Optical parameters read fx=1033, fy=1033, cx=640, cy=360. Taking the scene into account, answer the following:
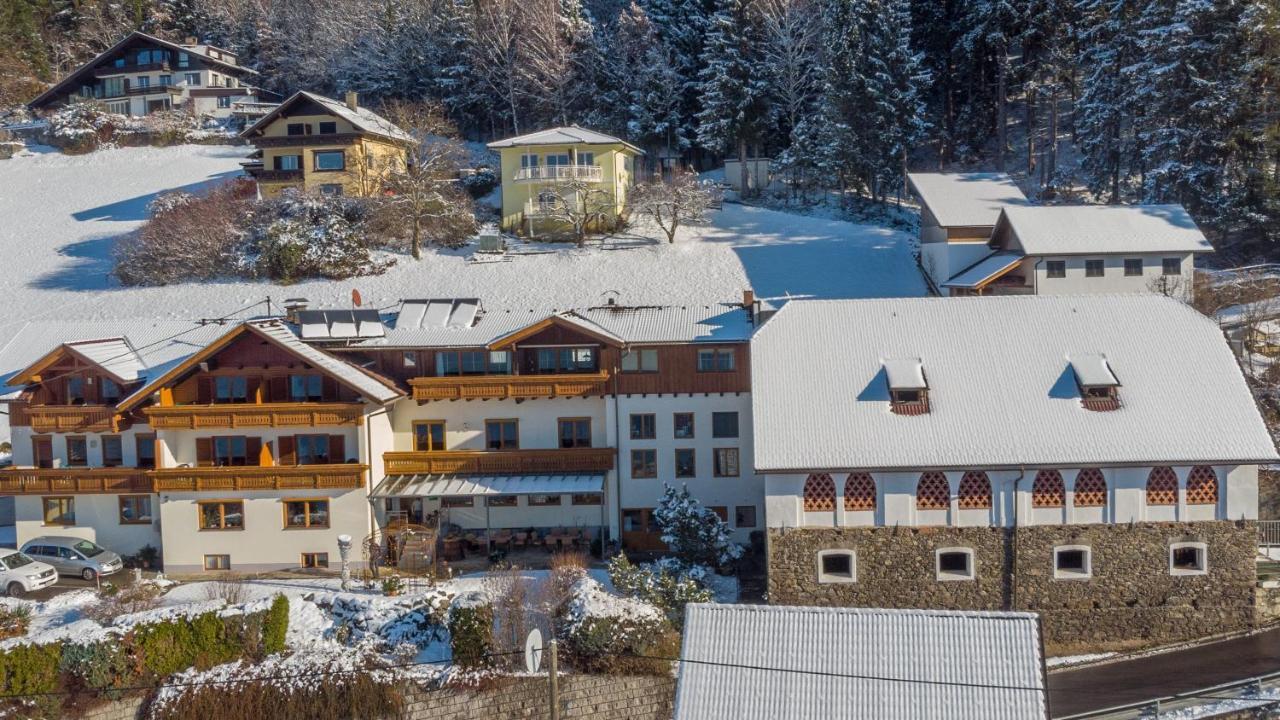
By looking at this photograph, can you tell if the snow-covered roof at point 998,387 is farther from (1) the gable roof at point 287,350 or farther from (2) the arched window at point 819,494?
(1) the gable roof at point 287,350

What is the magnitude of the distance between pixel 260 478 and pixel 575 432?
31.2 feet

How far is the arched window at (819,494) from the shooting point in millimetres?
26406

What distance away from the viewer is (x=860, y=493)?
26438mm

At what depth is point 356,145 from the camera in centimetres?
5862

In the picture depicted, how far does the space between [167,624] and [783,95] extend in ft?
171

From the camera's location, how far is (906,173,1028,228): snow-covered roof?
148 feet

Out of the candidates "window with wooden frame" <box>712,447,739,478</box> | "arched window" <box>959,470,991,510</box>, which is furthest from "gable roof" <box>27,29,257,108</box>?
"arched window" <box>959,470,991,510</box>

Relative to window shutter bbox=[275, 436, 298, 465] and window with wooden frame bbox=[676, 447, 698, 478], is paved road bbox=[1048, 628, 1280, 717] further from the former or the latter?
window shutter bbox=[275, 436, 298, 465]

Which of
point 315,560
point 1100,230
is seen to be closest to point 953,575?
point 315,560

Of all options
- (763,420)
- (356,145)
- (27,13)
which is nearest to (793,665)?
(763,420)

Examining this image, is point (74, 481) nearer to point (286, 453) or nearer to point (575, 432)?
point (286, 453)

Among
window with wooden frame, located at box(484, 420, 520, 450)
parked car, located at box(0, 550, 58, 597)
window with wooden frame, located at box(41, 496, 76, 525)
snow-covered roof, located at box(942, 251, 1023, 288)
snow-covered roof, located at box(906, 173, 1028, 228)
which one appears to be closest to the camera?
parked car, located at box(0, 550, 58, 597)

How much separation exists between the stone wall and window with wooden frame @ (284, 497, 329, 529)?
13.9 metres

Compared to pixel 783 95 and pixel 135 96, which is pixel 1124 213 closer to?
pixel 783 95
